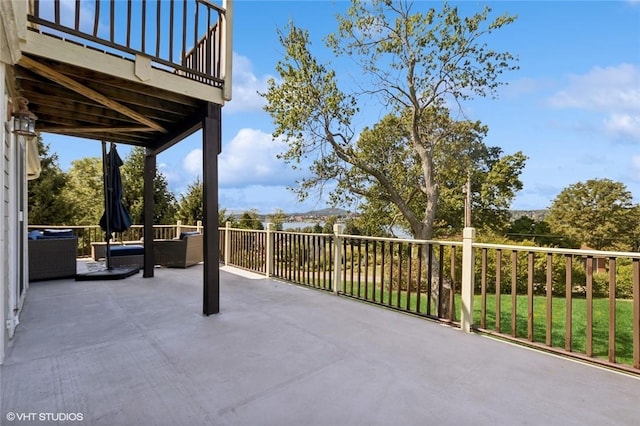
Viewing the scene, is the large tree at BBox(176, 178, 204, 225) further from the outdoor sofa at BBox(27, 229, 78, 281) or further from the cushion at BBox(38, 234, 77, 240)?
the outdoor sofa at BBox(27, 229, 78, 281)

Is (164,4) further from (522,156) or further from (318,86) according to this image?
(522,156)

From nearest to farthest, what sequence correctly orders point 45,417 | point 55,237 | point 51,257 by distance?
point 45,417 < point 51,257 < point 55,237

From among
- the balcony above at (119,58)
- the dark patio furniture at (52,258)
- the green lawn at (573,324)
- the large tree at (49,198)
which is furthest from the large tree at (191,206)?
the balcony above at (119,58)

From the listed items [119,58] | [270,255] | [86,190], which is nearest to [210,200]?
[119,58]

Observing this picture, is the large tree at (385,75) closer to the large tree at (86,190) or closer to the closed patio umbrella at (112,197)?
the closed patio umbrella at (112,197)

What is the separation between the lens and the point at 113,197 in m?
6.07

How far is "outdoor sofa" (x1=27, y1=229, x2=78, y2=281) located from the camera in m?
5.52

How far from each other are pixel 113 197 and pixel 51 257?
1362mm

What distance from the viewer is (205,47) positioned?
4.18 meters

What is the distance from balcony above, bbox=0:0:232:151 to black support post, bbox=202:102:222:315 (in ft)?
0.95

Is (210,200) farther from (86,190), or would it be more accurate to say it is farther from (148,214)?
(86,190)

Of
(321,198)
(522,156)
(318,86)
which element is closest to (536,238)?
(522,156)

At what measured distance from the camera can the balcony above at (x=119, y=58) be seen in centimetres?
278

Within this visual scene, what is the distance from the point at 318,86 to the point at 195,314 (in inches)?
296
